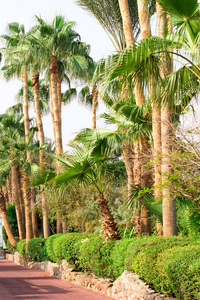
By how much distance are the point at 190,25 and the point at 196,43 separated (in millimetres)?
622

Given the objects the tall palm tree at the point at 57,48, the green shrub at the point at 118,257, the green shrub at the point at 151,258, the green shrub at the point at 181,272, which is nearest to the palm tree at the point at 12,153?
the tall palm tree at the point at 57,48

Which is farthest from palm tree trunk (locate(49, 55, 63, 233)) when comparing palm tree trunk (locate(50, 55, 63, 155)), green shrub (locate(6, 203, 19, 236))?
green shrub (locate(6, 203, 19, 236))

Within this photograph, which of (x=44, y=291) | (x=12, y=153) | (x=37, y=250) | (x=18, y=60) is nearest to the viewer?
(x=44, y=291)

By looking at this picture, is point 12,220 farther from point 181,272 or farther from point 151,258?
point 181,272

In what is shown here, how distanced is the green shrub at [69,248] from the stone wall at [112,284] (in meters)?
0.24

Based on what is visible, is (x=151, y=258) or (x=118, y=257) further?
(x=118, y=257)

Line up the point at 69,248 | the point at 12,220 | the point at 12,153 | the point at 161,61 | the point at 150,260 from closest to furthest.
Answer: the point at 161,61, the point at 150,260, the point at 69,248, the point at 12,153, the point at 12,220

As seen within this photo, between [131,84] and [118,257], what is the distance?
443 centimetres

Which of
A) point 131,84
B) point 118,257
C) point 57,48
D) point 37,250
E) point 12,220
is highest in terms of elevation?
point 57,48

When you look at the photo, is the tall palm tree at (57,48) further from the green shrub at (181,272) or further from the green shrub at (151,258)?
the green shrub at (181,272)

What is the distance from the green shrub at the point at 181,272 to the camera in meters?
6.55

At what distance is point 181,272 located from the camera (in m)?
6.79

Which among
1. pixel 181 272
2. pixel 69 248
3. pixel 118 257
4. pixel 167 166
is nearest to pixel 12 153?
pixel 69 248

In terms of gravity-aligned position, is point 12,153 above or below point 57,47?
below
